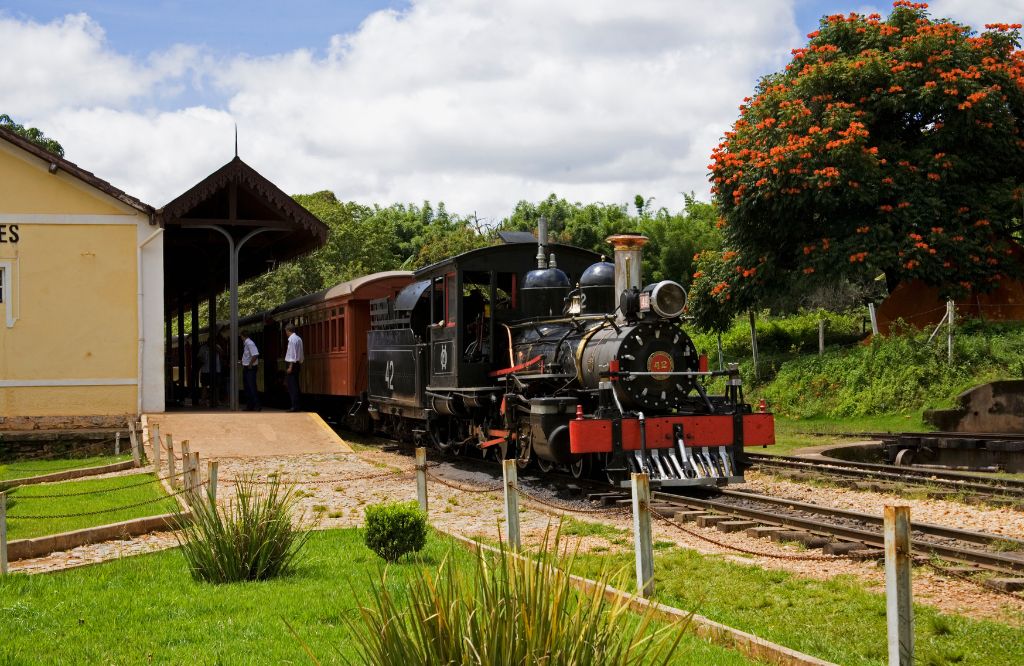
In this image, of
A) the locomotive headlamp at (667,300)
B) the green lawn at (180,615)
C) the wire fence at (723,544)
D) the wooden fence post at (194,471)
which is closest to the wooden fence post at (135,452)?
the wire fence at (723,544)

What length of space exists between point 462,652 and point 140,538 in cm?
676

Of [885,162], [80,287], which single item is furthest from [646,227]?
[80,287]

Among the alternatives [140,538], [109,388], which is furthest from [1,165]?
[140,538]

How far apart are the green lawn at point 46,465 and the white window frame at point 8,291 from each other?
2609 millimetres

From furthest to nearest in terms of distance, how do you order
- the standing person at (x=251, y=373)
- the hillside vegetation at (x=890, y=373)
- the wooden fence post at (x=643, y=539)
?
the standing person at (x=251, y=373) → the hillside vegetation at (x=890, y=373) → the wooden fence post at (x=643, y=539)

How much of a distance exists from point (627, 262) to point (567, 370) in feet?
4.98

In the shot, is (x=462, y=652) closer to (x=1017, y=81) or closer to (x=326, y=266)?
(x=1017, y=81)

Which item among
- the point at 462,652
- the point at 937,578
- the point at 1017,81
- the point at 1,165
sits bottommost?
the point at 937,578

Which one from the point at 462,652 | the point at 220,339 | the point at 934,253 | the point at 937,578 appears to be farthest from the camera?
the point at 220,339

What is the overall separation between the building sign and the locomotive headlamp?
12408 mm

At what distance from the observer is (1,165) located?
60.2 feet

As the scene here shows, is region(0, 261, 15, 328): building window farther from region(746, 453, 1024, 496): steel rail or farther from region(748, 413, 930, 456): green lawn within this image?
region(748, 413, 930, 456): green lawn

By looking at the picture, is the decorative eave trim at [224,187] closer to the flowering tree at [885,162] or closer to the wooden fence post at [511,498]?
the flowering tree at [885,162]

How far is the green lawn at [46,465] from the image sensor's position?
1586 centimetres
